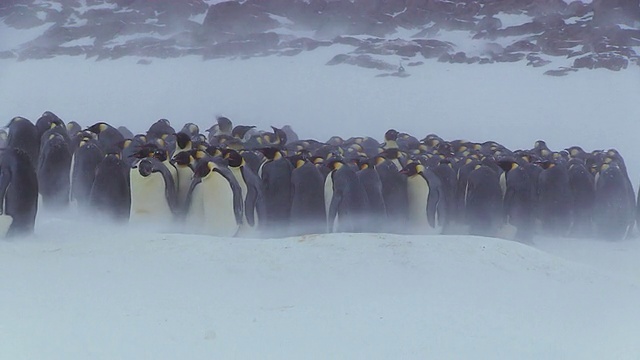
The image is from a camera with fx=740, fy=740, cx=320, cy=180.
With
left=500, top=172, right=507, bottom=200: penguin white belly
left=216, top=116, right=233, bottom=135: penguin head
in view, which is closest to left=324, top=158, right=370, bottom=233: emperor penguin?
left=500, top=172, right=507, bottom=200: penguin white belly

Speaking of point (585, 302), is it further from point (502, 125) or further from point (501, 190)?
point (502, 125)

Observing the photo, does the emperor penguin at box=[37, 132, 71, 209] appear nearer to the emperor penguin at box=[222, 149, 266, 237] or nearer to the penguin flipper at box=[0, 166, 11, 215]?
the penguin flipper at box=[0, 166, 11, 215]

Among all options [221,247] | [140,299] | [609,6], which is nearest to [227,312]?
[140,299]

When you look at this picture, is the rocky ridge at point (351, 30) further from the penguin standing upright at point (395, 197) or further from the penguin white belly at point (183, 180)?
the penguin white belly at point (183, 180)

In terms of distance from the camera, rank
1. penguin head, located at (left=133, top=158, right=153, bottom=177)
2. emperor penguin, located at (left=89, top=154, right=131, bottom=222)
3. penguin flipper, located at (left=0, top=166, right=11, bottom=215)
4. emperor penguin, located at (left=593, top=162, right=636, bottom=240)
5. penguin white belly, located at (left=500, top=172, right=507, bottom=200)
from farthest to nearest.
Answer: emperor penguin, located at (left=593, top=162, right=636, bottom=240)
penguin white belly, located at (left=500, top=172, right=507, bottom=200)
emperor penguin, located at (left=89, top=154, right=131, bottom=222)
penguin head, located at (left=133, top=158, right=153, bottom=177)
penguin flipper, located at (left=0, top=166, right=11, bottom=215)

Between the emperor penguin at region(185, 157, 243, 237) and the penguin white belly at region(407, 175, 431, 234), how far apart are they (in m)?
1.23

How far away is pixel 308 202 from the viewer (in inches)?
183

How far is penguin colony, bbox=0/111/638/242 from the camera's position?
4.33 m

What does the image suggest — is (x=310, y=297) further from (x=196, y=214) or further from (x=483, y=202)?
(x=483, y=202)

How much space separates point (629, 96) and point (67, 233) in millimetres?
10479

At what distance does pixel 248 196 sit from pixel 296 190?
339mm

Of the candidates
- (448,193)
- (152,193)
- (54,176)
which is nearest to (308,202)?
(152,193)

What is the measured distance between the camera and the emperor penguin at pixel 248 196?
447 cm

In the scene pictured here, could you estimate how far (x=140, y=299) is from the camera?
2.65 m
